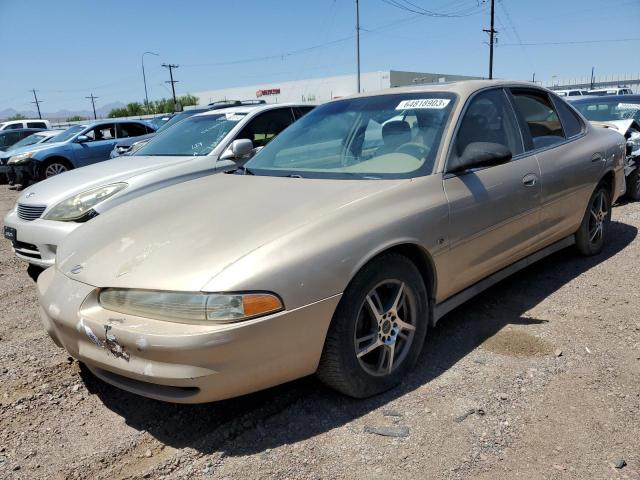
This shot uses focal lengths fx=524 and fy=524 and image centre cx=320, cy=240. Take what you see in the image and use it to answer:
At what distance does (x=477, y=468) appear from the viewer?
7.30ft

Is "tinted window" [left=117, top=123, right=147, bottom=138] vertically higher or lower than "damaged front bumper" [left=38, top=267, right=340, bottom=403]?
lower

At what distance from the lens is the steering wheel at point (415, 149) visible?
318cm

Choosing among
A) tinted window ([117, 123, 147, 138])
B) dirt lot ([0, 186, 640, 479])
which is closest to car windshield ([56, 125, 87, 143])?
tinted window ([117, 123, 147, 138])

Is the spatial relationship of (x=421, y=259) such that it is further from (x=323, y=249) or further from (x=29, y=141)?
(x=29, y=141)

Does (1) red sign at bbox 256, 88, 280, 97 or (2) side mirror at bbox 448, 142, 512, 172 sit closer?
(2) side mirror at bbox 448, 142, 512, 172

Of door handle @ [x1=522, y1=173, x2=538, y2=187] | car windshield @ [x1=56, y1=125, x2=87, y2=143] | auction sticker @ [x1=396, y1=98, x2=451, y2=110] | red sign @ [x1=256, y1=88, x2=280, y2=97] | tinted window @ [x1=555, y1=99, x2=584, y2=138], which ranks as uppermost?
auction sticker @ [x1=396, y1=98, x2=451, y2=110]

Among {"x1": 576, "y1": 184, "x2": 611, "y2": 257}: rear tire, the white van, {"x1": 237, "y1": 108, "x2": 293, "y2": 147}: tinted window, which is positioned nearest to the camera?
{"x1": 576, "y1": 184, "x2": 611, "y2": 257}: rear tire

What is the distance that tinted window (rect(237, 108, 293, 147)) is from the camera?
20.2ft

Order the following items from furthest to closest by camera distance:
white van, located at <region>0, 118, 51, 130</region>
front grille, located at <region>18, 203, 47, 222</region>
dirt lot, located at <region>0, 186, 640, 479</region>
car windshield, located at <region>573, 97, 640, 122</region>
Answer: white van, located at <region>0, 118, 51, 130</region>
car windshield, located at <region>573, 97, 640, 122</region>
front grille, located at <region>18, 203, 47, 222</region>
dirt lot, located at <region>0, 186, 640, 479</region>

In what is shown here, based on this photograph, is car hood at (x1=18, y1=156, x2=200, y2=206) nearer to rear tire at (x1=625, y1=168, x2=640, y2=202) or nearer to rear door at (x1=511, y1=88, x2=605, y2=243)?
rear door at (x1=511, y1=88, x2=605, y2=243)

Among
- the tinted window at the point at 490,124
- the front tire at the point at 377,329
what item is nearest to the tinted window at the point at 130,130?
the tinted window at the point at 490,124

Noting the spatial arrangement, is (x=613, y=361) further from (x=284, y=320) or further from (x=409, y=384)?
(x=284, y=320)

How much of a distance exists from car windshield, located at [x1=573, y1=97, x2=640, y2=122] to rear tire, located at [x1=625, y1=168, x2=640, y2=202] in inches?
44.4

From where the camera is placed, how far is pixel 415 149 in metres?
3.24
